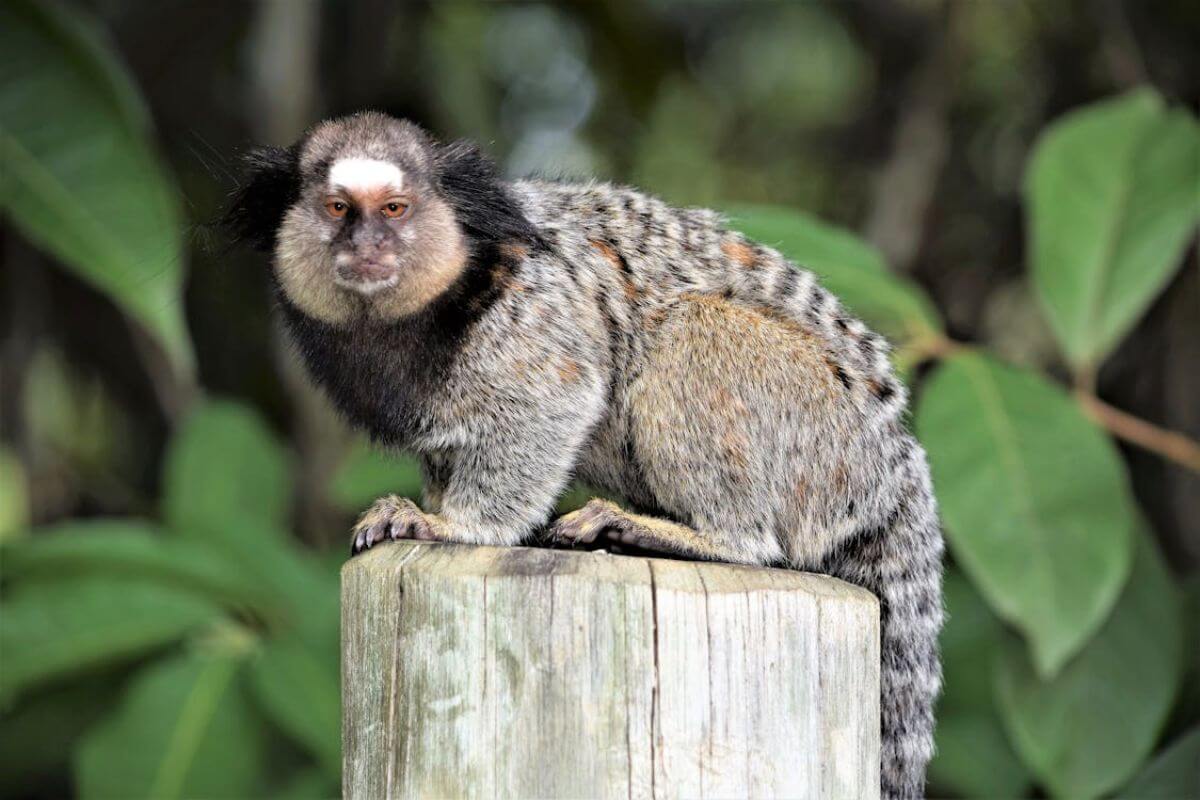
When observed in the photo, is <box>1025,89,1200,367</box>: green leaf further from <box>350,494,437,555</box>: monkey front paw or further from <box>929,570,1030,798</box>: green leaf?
<box>350,494,437,555</box>: monkey front paw

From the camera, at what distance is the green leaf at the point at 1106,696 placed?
3.80 m

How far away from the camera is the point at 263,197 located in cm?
301

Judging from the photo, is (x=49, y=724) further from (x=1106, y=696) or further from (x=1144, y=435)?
(x=1144, y=435)

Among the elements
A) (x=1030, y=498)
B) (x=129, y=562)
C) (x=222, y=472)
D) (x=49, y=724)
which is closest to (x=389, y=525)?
(x=1030, y=498)

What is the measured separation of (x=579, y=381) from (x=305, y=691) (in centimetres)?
183

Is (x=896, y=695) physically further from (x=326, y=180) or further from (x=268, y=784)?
(x=268, y=784)

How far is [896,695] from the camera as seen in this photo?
2.84m

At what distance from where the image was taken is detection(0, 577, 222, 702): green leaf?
4.28m

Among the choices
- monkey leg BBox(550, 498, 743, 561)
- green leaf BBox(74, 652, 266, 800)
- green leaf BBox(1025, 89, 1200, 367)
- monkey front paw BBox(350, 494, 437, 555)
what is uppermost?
green leaf BBox(1025, 89, 1200, 367)

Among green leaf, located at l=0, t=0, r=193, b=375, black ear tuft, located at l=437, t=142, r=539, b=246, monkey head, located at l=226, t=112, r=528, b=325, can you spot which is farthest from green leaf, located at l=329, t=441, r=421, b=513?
black ear tuft, located at l=437, t=142, r=539, b=246

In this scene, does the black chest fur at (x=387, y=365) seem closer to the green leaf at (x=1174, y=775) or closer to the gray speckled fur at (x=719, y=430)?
the gray speckled fur at (x=719, y=430)

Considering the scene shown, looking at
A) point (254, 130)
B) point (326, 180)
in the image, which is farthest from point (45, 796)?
point (326, 180)

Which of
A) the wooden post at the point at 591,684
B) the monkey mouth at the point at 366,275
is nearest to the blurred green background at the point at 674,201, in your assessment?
the monkey mouth at the point at 366,275

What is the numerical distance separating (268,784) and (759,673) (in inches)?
119
